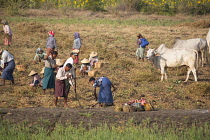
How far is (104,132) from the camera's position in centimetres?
653

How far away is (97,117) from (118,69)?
20.4 ft

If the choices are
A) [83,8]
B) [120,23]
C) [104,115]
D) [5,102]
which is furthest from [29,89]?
[83,8]

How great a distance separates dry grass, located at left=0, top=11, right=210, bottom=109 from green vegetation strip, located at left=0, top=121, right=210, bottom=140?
234cm

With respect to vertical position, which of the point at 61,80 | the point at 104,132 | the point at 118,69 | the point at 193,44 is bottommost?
the point at 104,132

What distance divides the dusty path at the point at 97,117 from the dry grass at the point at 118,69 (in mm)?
1383

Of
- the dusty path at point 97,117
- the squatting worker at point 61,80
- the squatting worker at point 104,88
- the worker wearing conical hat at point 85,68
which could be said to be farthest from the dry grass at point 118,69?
the dusty path at point 97,117

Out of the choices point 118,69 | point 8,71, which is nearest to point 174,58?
point 118,69

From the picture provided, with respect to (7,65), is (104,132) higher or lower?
lower

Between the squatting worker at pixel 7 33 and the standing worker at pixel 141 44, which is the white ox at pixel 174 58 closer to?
the standing worker at pixel 141 44

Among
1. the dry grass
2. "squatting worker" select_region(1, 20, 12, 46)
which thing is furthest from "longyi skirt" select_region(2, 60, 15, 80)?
"squatting worker" select_region(1, 20, 12, 46)

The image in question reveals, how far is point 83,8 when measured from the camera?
3291cm

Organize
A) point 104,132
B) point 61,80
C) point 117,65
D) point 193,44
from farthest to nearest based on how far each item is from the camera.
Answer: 1. point 193,44
2. point 117,65
3. point 61,80
4. point 104,132

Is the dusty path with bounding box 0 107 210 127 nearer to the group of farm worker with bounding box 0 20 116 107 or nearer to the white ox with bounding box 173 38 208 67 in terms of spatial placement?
the group of farm worker with bounding box 0 20 116 107

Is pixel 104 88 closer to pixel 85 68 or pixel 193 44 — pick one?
pixel 85 68
